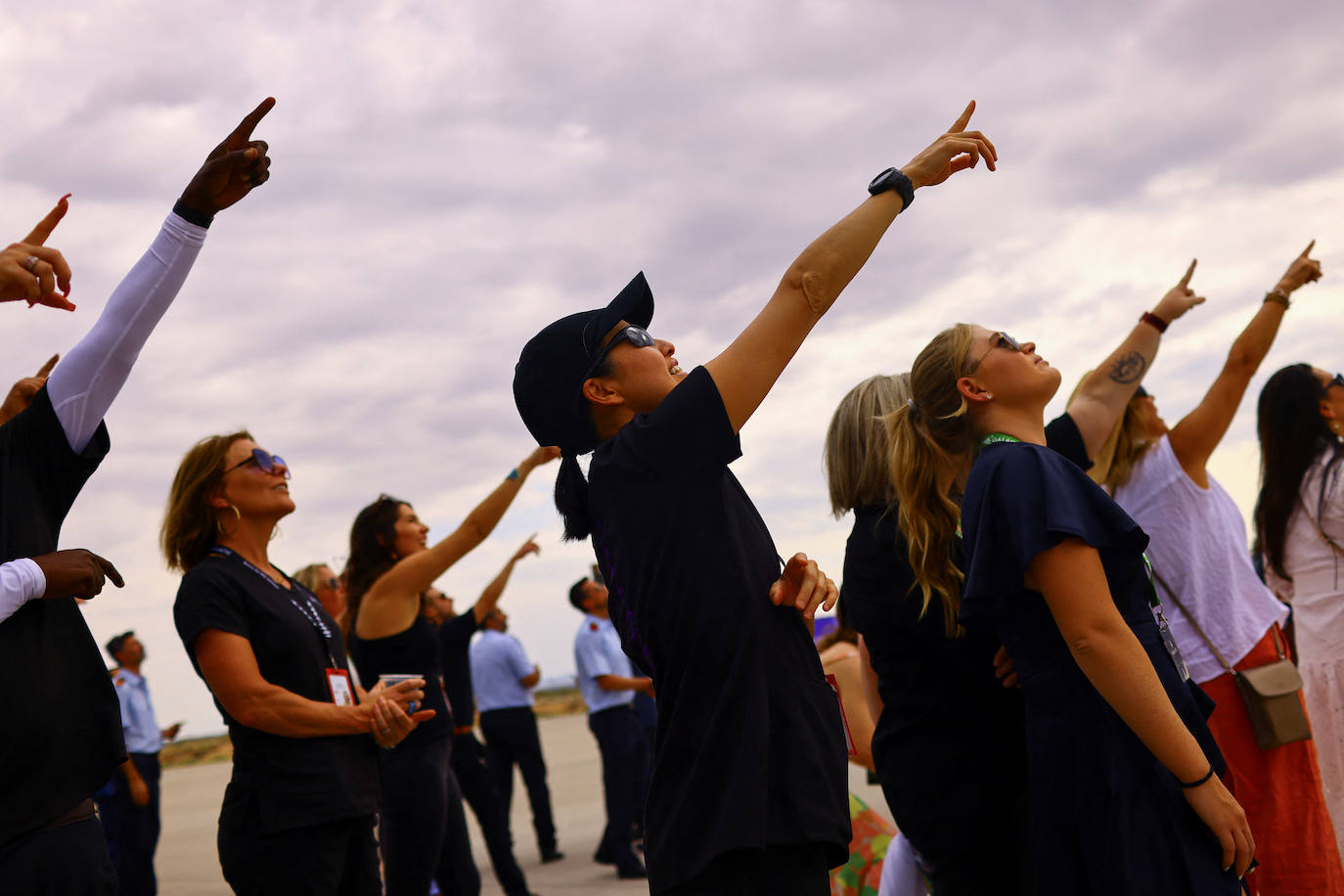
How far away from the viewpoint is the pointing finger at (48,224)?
8.95 feet

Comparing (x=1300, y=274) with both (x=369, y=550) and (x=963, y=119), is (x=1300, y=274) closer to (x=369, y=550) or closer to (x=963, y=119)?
(x=963, y=119)

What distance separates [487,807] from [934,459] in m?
5.04

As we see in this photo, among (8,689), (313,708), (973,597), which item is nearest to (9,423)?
(8,689)

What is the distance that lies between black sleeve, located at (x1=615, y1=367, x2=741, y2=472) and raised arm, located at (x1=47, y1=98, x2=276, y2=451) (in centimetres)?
117

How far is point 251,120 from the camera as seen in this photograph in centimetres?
257

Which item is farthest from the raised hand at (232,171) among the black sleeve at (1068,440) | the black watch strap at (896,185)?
the black sleeve at (1068,440)

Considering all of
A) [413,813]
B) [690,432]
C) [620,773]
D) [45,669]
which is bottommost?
[620,773]

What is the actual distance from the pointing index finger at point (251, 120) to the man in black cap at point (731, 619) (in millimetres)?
1121

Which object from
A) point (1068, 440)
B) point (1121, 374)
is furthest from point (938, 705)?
point (1121, 374)

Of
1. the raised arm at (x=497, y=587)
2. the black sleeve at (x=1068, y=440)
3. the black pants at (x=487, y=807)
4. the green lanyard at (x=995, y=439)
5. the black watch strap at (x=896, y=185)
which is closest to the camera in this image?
the black watch strap at (x=896, y=185)

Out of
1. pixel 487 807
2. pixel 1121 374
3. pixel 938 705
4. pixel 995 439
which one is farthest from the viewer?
pixel 487 807

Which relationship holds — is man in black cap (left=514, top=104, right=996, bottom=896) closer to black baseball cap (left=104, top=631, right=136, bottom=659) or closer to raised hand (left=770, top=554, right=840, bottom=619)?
raised hand (left=770, top=554, right=840, bottom=619)

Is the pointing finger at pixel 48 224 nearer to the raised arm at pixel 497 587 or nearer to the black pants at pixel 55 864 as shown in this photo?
the black pants at pixel 55 864

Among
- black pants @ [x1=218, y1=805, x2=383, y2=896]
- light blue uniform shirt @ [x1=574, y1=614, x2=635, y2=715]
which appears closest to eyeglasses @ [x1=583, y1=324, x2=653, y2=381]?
black pants @ [x1=218, y1=805, x2=383, y2=896]
